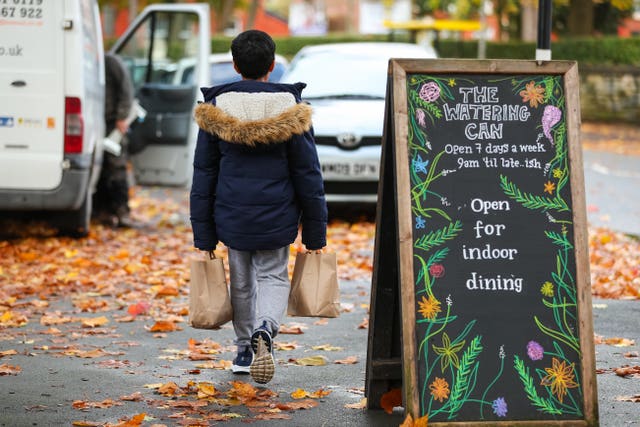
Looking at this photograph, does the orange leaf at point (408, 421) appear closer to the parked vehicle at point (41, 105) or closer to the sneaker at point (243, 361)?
the sneaker at point (243, 361)

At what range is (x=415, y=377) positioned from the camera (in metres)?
4.96

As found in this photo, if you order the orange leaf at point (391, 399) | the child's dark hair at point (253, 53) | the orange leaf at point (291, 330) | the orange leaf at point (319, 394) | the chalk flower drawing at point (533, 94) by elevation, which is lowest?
the orange leaf at point (291, 330)

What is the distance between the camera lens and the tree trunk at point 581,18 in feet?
116

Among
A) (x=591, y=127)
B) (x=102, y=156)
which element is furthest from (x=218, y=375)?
(x=591, y=127)

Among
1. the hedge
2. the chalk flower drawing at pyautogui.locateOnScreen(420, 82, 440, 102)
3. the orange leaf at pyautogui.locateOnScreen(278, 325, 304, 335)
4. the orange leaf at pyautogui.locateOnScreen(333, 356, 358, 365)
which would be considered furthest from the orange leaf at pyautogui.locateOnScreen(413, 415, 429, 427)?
the hedge

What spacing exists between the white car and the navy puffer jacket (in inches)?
239

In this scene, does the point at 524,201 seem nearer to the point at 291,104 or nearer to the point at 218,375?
the point at 291,104

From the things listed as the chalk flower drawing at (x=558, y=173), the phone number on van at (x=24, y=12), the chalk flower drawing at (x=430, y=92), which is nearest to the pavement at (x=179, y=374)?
the chalk flower drawing at (x=558, y=173)

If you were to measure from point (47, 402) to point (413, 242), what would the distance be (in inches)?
73.5

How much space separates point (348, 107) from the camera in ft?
43.3

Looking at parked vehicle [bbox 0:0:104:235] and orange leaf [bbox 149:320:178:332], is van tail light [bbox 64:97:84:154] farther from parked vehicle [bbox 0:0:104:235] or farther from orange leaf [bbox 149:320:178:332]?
orange leaf [bbox 149:320:178:332]

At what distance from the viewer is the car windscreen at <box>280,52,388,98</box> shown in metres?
13.6

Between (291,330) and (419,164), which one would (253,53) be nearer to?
(419,164)

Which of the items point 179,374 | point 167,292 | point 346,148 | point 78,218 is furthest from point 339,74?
point 179,374
